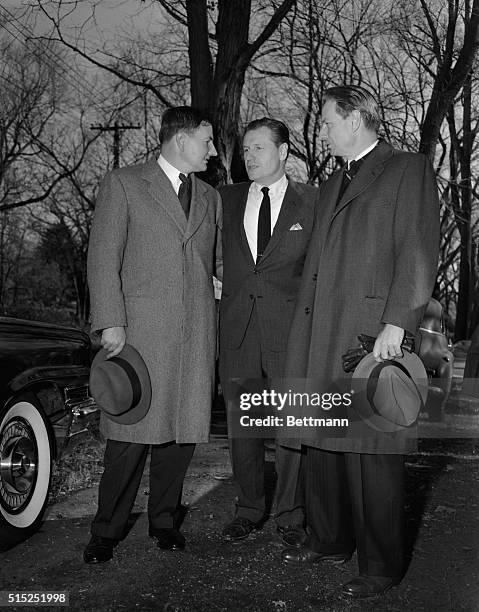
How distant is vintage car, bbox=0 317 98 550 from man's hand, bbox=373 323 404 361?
1819mm

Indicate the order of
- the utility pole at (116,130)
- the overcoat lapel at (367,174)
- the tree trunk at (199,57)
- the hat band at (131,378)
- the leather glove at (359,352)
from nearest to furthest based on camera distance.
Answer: the leather glove at (359,352) → the overcoat lapel at (367,174) → the hat band at (131,378) → the tree trunk at (199,57) → the utility pole at (116,130)

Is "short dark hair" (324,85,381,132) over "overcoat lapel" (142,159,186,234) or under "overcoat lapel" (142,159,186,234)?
over

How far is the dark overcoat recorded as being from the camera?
11.2 ft

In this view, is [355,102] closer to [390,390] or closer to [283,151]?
[283,151]

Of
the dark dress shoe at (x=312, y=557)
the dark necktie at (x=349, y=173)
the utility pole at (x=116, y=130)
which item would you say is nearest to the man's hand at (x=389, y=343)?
the dark necktie at (x=349, y=173)

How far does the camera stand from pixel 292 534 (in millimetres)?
4094

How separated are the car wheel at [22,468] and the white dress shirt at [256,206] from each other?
1.50 m

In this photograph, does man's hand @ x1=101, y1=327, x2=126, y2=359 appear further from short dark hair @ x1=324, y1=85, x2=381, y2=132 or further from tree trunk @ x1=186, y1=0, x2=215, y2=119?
tree trunk @ x1=186, y1=0, x2=215, y2=119

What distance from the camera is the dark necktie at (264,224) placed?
173 inches

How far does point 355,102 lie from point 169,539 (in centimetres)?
235

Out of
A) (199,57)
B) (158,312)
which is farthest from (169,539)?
(199,57)

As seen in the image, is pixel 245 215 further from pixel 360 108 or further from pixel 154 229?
pixel 360 108

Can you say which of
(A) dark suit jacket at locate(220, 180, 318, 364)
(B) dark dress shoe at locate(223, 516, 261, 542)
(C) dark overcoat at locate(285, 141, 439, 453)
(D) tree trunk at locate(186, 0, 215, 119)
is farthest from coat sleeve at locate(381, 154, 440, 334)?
(D) tree trunk at locate(186, 0, 215, 119)

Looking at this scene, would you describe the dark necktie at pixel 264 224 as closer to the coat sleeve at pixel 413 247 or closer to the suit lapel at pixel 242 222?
the suit lapel at pixel 242 222
